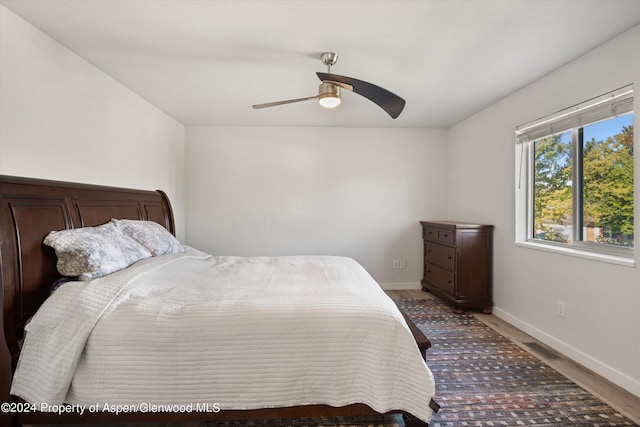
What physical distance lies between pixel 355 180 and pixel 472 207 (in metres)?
1.53

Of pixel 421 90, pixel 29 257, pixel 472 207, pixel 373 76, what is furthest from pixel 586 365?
pixel 29 257

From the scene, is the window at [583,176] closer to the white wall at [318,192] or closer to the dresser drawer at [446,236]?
the dresser drawer at [446,236]

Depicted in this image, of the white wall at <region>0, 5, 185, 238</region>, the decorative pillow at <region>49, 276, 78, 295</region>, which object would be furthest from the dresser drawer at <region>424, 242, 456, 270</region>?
the white wall at <region>0, 5, 185, 238</region>

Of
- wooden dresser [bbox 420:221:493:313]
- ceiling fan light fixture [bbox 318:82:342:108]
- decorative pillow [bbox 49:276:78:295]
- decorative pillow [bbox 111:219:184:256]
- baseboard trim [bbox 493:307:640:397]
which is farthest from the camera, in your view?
wooden dresser [bbox 420:221:493:313]

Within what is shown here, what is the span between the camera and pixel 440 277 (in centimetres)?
315

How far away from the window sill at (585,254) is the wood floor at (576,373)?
2.64 feet

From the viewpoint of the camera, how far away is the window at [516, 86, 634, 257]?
1.76 meters

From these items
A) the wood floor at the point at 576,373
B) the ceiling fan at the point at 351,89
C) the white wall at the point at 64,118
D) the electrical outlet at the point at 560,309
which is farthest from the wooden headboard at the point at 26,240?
the electrical outlet at the point at 560,309

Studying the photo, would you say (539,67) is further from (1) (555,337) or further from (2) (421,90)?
(1) (555,337)

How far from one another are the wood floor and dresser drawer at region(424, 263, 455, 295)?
0.42m

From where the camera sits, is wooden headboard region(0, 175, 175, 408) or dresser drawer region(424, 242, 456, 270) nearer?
wooden headboard region(0, 175, 175, 408)

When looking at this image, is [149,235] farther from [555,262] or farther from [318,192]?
[555,262]

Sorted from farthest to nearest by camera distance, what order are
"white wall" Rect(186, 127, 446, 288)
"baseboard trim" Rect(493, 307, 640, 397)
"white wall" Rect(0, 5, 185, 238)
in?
"white wall" Rect(186, 127, 446, 288)
"baseboard trim" Rect(493, 307, 640, 397)
"white wall" Rect(0, 5, 185, 238)

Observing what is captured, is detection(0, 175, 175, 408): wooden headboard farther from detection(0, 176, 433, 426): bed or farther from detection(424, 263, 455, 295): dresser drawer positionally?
detection(424, 263, 455, 295): dresser drawer
